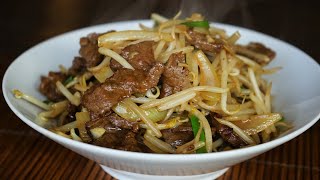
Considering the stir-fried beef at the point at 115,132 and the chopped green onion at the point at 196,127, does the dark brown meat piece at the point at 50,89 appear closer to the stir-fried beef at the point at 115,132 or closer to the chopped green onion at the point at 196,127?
the stir-fried beef at the point at 115,132

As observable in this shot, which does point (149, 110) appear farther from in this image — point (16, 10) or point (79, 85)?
point (16, 10)

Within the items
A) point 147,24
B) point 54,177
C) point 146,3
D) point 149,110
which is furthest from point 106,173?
point 146,3

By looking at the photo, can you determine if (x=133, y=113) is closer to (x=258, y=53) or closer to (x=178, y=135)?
(x=178, y=135)

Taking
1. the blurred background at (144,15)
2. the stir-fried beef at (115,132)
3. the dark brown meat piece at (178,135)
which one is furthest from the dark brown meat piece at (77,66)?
the blurred background at (144,15)

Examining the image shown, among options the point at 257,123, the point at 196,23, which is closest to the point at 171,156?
the point at 257,123

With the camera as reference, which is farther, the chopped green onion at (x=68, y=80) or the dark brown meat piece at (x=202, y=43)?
the chopped green onion at (x=68, y=80)

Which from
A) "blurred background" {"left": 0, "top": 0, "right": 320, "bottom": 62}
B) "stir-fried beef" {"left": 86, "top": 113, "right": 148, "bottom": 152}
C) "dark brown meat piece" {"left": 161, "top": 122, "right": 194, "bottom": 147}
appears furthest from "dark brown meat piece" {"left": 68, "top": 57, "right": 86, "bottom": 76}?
"blurred background" {"left": 0, "top": 0, "right": 320, "bottom": 62}

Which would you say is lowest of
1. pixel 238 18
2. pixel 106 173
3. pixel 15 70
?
pixel 106 173
